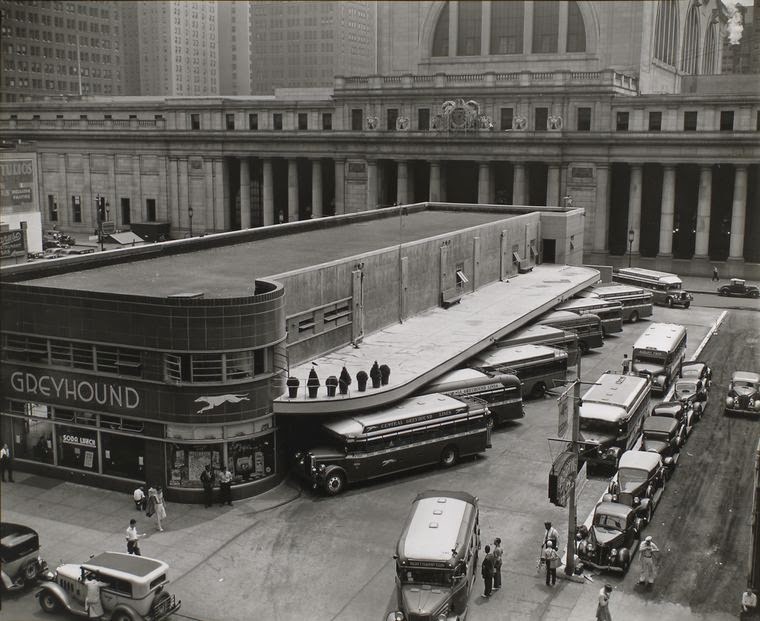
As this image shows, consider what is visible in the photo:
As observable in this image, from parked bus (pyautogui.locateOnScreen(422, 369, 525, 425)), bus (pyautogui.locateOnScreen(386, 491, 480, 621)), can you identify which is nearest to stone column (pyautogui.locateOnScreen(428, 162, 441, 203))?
parked bus (pyautogui.locateOnScreen(422, 369, 525, 425))

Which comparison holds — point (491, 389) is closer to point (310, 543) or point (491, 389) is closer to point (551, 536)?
point (551, 536)

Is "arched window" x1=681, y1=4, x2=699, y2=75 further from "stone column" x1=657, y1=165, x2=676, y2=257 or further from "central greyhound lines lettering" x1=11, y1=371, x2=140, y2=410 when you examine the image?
"central greyhound lines lettering" x1=11, y1=371, x2=140, y2=410

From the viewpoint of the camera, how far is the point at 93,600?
26203 millimetres

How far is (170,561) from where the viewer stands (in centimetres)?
3066

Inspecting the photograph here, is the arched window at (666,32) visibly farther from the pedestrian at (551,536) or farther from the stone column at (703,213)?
the pedestrian at (551,536)

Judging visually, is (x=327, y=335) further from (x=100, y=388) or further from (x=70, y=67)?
(x=70, y=67)

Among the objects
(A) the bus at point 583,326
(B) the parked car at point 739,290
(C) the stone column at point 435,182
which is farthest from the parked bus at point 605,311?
(C) the stone column at point 435,182

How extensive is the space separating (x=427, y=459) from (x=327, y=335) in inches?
382

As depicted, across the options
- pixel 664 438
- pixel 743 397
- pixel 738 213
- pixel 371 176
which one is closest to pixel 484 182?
pixel 371 176

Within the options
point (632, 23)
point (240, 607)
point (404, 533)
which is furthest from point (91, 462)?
point (632, 23)

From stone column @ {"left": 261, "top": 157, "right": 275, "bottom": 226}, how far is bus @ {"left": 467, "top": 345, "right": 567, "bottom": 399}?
6614 cm

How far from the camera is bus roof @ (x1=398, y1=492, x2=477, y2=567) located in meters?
26.3

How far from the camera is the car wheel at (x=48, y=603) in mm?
27062

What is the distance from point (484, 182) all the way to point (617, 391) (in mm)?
59972
